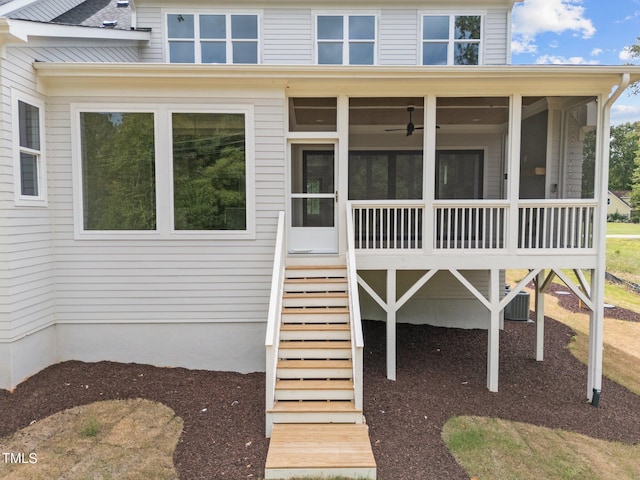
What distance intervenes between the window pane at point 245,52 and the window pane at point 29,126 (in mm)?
4219

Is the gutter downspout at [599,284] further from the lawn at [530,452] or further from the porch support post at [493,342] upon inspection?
the porch support post at [493,342]

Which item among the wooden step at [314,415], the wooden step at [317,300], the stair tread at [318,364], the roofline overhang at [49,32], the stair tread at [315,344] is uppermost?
the roofline overhang at [49,32]

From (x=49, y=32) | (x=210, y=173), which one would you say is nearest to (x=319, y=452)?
(x=210, y=173)

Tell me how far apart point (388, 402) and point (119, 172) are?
514 cm

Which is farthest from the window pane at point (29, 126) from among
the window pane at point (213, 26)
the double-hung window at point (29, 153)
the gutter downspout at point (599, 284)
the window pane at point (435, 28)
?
the gutter downspout at point (599, 284)

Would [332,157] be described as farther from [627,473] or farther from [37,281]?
[627,473]

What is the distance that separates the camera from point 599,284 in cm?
622

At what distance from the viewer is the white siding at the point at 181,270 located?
20.2 feet

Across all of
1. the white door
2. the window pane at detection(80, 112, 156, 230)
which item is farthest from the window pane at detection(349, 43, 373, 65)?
the window pane at detection(80, 112, 156, 230)

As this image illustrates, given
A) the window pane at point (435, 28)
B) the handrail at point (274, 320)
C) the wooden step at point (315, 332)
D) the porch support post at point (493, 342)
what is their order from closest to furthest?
the handrail at point (274, 320) → the wooden step at point (315, 332) → the porch support post at point (493, 342) → the window pane at point (435, 28)

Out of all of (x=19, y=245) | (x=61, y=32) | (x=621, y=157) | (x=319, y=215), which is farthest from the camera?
(x=621, y=157)

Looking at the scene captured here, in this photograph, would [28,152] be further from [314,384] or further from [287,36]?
[287,36]

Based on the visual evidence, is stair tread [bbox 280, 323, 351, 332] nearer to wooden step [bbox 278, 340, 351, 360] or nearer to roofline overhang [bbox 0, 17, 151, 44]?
wooden step [bbox 278, 340, 351, 360]

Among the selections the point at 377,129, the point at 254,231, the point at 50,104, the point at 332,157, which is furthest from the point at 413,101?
the point at 50,104
